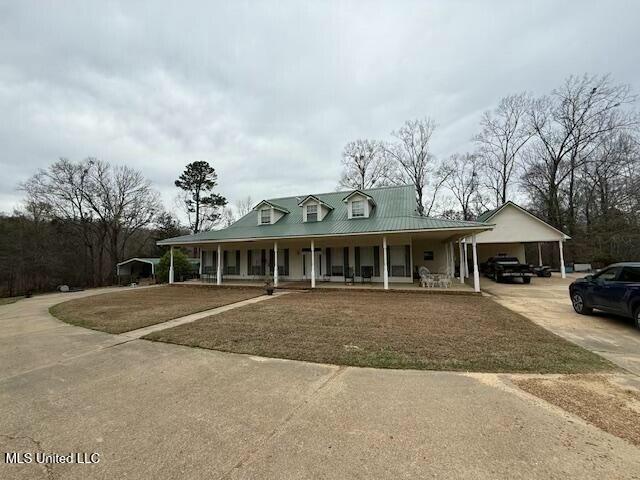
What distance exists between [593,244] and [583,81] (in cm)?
1366

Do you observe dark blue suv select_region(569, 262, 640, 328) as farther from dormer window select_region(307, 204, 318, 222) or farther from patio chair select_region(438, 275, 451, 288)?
dormer window select_region(307, 204, 318, 222)

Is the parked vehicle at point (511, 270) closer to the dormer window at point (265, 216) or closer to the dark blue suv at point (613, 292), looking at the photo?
the dark blue suv at point (613, 292)

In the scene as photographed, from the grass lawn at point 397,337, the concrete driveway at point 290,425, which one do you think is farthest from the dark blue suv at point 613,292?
the concrete driveway at point 290,425

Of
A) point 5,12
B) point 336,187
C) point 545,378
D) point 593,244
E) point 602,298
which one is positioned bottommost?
point 545,378

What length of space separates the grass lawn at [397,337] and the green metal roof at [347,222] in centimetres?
423

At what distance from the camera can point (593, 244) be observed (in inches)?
899

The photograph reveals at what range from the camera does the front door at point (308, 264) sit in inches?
680

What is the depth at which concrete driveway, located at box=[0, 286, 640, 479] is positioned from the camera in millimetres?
Answer: 2143

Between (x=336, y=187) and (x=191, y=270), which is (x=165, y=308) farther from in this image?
(x=336, y=187)

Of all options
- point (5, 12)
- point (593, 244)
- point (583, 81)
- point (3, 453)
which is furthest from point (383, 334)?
point (583, 81)

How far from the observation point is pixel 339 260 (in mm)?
16641

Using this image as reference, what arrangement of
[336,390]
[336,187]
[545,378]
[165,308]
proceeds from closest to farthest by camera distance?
[336,390], [545,378], [165,308], [336,187]

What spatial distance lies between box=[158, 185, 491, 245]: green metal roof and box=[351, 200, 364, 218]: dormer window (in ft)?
1.73

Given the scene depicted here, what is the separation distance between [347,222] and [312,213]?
3.18 metres
